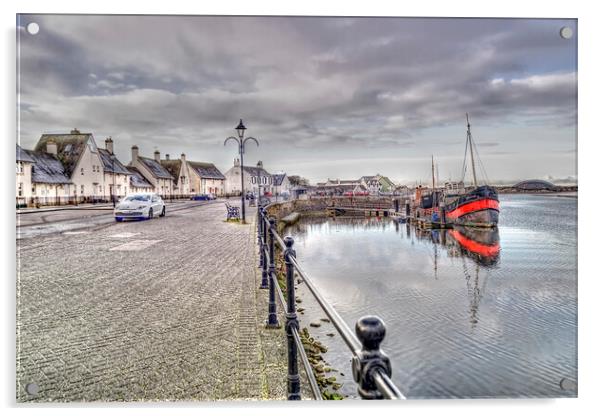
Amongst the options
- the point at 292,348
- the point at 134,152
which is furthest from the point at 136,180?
the point at 292,348

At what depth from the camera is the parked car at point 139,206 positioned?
10839 millimetres

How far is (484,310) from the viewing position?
6.86 meters

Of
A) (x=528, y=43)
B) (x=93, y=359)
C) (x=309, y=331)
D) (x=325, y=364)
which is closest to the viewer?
(x=93, y=359)

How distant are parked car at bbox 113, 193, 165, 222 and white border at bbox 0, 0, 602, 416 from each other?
657cm

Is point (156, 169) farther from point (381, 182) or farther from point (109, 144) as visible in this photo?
point (381, 182)

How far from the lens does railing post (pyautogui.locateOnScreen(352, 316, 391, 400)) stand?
1.06 meters

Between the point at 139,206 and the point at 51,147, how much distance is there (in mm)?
7024

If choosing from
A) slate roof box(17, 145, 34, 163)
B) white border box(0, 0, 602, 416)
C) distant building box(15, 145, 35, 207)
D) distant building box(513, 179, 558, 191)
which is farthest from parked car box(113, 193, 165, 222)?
distant building box(513, 179, 558, 191)

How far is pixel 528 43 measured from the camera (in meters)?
4.12

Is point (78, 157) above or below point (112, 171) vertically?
above

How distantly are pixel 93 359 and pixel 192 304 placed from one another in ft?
4.06

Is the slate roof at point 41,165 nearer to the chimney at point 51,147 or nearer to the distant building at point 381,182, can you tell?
the chimney at point 51,147
